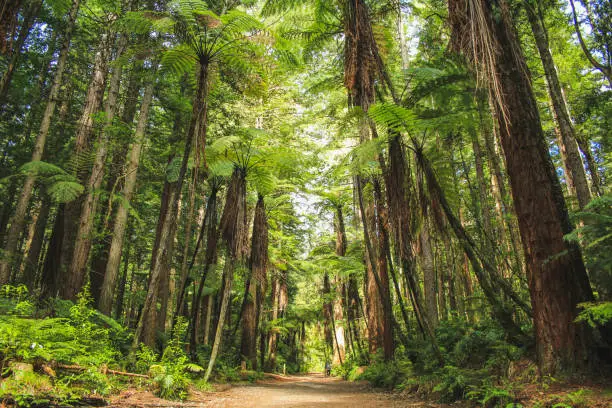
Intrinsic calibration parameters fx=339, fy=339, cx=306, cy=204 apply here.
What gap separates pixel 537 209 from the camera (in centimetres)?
399

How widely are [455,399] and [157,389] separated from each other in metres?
4.27

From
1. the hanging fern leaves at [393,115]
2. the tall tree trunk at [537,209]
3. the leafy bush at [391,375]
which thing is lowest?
the leafy bush at [391,375]

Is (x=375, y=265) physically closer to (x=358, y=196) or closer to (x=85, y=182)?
(x=358, y=196)

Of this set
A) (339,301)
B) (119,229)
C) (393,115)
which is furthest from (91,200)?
(339,301)

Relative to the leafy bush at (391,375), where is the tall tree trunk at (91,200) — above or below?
above

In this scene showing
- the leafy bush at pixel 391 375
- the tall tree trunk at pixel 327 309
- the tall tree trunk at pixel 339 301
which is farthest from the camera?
the tall tree trunk at pixel 327 309

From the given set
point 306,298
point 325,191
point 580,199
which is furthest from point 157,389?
point 306,298

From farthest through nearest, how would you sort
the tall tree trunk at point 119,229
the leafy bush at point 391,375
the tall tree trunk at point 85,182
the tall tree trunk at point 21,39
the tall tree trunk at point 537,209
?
the tall tree trunk at point 119,229 → the tall tree trunk at point 85,182 → the leafy bush at point 391,375 → the tall tree trunk at point 21,39 → the tall tree trunk at point 537,209

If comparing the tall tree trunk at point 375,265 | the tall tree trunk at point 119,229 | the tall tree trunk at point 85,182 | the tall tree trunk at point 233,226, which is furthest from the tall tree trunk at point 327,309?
the tall tree trunk at point 85,182

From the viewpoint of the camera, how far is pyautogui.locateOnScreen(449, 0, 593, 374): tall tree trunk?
357 centimetres

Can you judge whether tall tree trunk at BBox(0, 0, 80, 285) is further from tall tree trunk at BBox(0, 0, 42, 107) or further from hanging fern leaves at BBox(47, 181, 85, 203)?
hanging fern leaves at BBox(47, 181, 85, 203)

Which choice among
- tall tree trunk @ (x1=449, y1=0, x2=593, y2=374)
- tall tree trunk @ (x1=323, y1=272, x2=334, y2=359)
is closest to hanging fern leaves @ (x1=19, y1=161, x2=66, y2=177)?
tall tree trunk @ (x1=449, y1=0, x2=593, y2=374)

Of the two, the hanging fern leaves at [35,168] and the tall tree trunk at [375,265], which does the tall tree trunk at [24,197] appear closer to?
the hanging fern leaves at [35,168]

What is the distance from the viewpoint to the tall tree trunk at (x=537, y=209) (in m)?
3.57
